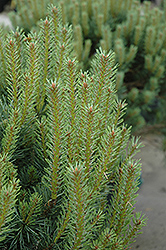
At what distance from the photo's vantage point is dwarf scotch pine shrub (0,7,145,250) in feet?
2.61

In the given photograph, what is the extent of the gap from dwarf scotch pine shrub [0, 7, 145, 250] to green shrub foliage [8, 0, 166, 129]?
2213 mm

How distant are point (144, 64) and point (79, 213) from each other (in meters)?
3.08

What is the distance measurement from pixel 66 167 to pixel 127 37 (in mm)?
3048

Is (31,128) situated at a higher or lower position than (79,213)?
higher

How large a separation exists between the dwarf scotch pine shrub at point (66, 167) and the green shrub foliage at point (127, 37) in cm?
221

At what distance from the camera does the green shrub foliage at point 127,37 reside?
10.7 feet

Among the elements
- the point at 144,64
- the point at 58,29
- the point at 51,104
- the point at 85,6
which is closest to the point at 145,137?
the point at 144,64

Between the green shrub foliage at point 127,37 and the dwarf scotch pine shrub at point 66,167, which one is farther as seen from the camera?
the green shrub foliage at point 127,37

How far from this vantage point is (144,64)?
360 centimetres

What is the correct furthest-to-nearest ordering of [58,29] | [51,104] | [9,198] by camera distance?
[58,29]
[51,104]
[9,198]

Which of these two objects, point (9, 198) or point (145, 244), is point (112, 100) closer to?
point (9, 198)

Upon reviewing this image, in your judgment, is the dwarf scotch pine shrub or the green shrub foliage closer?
the dwarf scotch pine shrub

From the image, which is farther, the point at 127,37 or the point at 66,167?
the point at 127,37

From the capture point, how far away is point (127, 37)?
139 inches
